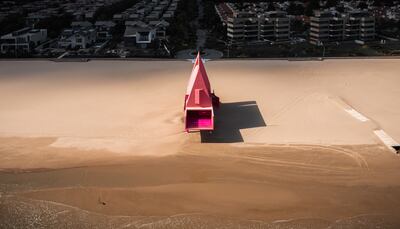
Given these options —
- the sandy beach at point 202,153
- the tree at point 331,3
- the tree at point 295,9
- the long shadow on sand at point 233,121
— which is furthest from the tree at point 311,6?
the long shadow on sand at point 233,121

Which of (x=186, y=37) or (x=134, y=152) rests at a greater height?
(x=186, y=37)

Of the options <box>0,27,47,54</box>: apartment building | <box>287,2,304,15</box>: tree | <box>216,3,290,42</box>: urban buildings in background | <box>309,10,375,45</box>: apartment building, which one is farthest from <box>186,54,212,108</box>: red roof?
<box>287,2,304,15</box>: tree

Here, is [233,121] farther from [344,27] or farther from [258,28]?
[344,27]

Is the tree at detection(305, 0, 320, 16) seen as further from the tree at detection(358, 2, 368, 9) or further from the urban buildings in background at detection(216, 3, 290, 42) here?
the urban buildings in background at detection(216, 3, 290, 42)

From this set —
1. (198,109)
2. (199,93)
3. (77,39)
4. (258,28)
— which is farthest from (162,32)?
(198,109)

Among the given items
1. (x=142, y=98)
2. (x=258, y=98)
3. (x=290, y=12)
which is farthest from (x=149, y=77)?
(x=290, y=12)

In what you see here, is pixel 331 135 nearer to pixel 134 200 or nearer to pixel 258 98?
pixel 258 98

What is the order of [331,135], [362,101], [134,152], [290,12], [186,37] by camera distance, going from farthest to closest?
1. [290,12]
2. [186,37]
3. [362,101]
4. [331,135]
5. [134,152]
